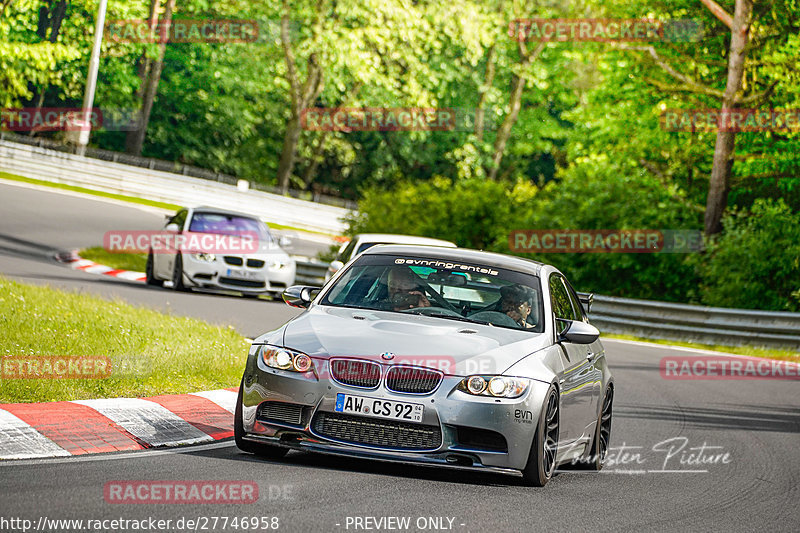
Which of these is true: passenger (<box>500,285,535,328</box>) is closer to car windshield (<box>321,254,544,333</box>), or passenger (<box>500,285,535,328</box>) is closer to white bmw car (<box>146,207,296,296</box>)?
car windshield (<box>321,254,544,333</box>)

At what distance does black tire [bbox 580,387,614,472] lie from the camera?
9.08m

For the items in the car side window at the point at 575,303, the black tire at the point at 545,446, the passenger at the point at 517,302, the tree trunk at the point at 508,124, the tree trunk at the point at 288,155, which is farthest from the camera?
the tree trunk at the point at 508,124

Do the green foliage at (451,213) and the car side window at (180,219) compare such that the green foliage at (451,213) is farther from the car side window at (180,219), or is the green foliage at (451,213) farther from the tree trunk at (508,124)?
the tree trunk at (508,124)

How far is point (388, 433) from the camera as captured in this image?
707cm

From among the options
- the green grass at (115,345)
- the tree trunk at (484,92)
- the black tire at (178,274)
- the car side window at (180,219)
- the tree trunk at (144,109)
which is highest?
the tree trunk at (484,92)

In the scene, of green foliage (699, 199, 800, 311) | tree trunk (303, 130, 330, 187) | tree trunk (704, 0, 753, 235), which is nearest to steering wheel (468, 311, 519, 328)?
green foliage (699, 199, 800, 311)

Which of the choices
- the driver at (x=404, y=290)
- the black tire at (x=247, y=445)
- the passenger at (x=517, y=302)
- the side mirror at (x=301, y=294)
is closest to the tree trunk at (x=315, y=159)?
the side mirror at (x=301, y=294)

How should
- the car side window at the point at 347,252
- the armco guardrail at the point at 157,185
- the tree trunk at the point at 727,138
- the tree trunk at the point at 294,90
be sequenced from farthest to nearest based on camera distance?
the tree trunk at the point at 294,90, the armco guardrail at the point at 157,185, the tree trunk at the point at 727,138, the car side window at the point at 347,252

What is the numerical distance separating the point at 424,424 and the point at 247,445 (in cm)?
123

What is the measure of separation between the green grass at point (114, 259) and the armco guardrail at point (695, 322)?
3.79 metres

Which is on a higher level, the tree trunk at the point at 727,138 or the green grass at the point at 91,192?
the tree trunk at the point at 727,138

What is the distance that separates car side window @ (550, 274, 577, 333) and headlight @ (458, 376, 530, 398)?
1227mm

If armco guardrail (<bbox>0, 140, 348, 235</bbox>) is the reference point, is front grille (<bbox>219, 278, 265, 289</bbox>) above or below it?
below

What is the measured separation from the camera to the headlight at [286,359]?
7219 millimetres
